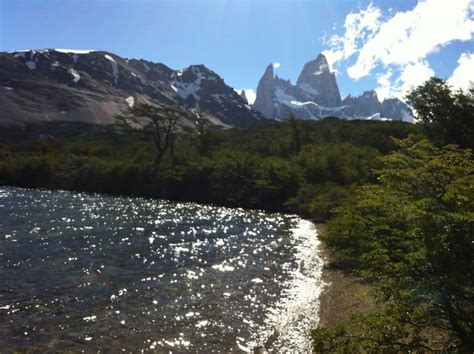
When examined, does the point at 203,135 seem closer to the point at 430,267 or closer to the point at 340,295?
the point at 340,295

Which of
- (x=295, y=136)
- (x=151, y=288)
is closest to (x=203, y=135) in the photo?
(x=295, y=136)

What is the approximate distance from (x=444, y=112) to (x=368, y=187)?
4131 centimetres

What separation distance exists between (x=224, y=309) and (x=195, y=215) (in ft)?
116

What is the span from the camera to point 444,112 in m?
51.1

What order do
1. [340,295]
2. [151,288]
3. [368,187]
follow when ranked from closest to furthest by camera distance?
[368,187] < [151,288] < [340,295]

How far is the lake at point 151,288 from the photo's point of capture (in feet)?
49.3

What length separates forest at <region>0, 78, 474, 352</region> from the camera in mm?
9422

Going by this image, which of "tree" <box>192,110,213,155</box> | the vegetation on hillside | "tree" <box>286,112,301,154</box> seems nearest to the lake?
the vegetation on hillside

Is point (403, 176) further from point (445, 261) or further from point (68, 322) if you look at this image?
point (68, 322)

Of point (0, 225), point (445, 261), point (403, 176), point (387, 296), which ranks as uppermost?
point (403, 176)

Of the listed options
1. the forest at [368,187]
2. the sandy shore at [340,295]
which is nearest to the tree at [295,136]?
the forest at [368,187]

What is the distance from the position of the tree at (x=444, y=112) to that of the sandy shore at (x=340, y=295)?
29.5 m

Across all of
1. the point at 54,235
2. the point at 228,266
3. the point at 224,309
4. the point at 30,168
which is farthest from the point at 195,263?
the point at 30,168

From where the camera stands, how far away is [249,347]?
1475cm
